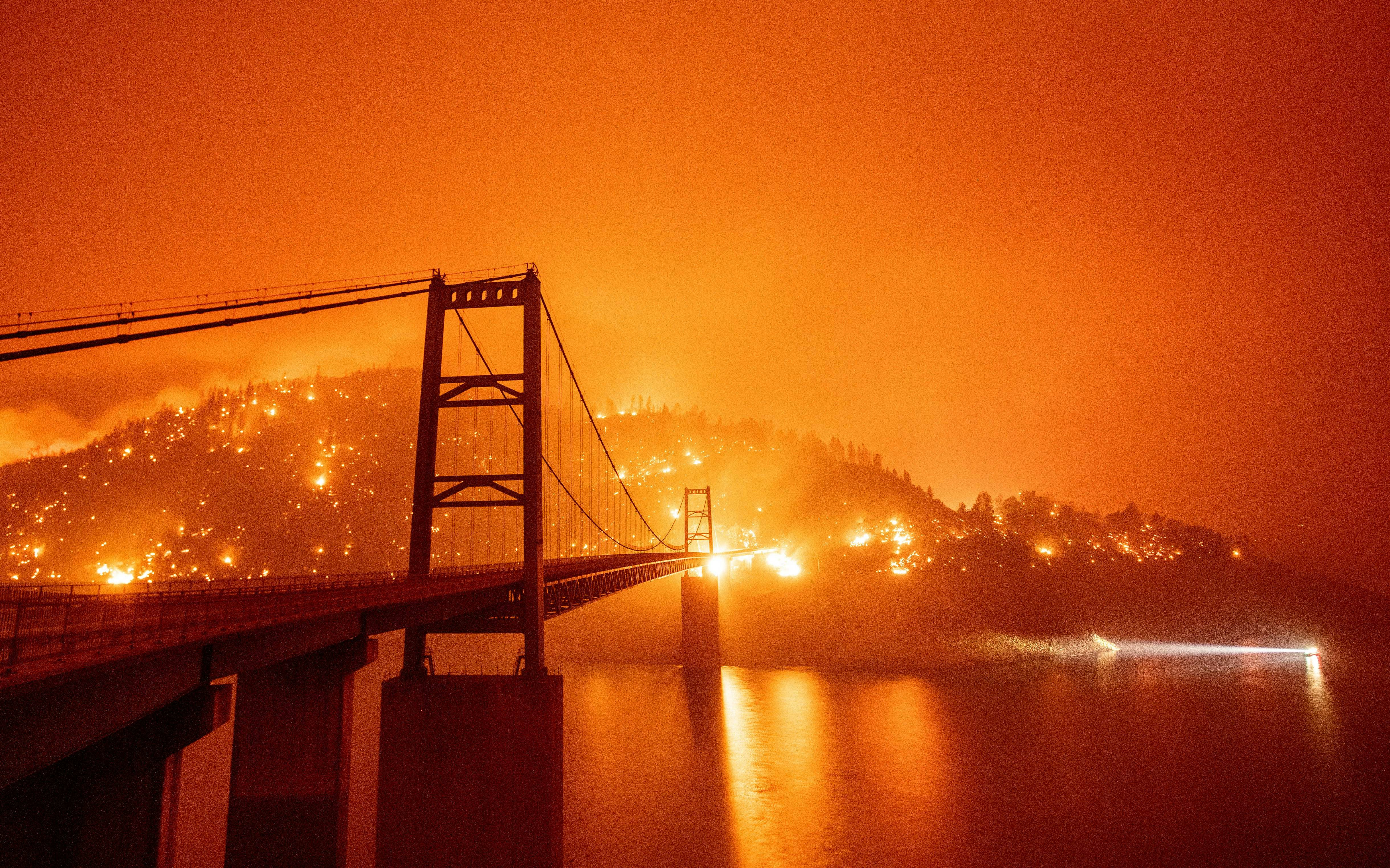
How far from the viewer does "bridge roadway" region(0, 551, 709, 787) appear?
651 cm

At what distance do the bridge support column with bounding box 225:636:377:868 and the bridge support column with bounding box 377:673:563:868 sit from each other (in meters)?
2.26

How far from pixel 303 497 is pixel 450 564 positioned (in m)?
35.4

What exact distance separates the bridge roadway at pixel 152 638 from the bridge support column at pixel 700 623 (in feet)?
147

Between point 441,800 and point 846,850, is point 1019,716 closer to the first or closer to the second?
point 846,850

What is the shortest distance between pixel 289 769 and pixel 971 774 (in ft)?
94.7

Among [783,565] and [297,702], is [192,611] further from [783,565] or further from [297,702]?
[783,565]

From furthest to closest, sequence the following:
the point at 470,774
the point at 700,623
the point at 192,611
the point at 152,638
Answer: the point at 700,623 < the point at 470,774 < the point at 192,611 < the point at 152,638

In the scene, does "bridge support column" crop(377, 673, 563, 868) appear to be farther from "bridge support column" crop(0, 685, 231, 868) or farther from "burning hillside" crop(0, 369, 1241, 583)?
"burning hillside" crop(0, 369, 1241, 583)

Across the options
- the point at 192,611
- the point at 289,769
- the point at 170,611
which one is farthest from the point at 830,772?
the point at 170,611

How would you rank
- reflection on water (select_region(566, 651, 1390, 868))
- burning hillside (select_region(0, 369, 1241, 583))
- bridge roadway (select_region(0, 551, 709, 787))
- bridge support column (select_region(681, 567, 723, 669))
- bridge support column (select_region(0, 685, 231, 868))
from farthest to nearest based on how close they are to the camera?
burning hillside (select_region(0, 369, 1241, 583))
bridge support column (select_region(681, 567, 723, 669))
reflection on water (select_region(566, 651, 1390, 868))
bridge support column (select_region(0, 685, 231, 868))
bridge roadway (select_region(0, 551, 709, 787))

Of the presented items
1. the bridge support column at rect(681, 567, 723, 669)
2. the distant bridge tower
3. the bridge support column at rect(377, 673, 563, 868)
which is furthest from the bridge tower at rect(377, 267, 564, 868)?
the distant bridge tower


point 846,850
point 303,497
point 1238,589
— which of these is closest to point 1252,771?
point 846,850

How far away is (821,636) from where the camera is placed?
68312 millimetres

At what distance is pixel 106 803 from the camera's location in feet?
43.4
